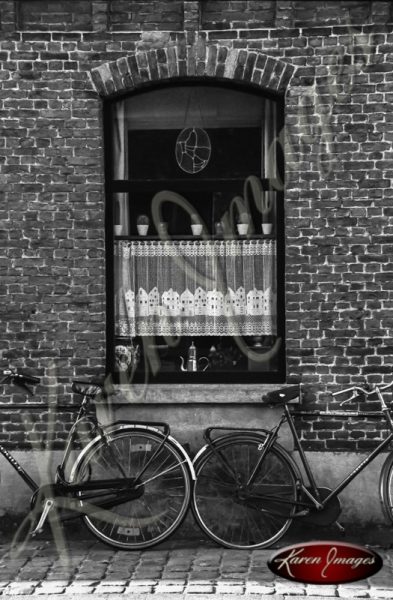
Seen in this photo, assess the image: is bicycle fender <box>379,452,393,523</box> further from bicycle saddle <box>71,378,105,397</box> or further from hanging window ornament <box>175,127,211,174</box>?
hanging window ornament <box>175,127,211,174</box>

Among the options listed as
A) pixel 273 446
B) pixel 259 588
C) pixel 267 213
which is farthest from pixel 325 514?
pixel 267 213

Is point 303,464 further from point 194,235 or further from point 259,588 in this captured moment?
point 194,235

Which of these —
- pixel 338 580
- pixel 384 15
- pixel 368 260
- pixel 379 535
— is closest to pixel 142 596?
pixel 338 580

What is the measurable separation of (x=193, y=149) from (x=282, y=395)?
230 cm

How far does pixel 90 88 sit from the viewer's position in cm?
→ 919

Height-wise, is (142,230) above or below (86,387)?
above

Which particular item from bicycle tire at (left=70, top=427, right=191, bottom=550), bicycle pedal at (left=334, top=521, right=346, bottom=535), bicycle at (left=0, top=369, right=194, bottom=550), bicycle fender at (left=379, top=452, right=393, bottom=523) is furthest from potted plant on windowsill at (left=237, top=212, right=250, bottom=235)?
bicycle pedal at (left=334, top=521, right=346, bottom=535)

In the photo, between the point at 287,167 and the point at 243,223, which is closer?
the point at 287,167

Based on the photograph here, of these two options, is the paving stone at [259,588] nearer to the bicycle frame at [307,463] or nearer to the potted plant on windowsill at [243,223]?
the bicycle frame at [307,463]

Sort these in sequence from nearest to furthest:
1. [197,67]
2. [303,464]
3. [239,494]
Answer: [239,494]
[303,464]
[197,67]

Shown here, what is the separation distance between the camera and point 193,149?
9445 mm

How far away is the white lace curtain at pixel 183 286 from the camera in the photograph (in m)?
9.49

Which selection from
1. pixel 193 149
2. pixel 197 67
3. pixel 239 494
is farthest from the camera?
pixel 193 149

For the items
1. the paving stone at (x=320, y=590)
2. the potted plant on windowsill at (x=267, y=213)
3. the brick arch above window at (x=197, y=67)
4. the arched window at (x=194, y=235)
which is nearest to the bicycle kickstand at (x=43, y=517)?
the arched window at (x=194, y=235)
